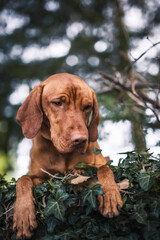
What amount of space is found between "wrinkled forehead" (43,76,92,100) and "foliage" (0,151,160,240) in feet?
3.19

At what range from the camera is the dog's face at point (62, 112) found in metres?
2.30

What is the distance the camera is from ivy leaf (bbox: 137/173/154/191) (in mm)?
1656

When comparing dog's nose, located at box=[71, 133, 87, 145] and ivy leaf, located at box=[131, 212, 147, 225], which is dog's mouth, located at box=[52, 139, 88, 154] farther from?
ivy leaf, located at box=[131, 212, 147, 225]

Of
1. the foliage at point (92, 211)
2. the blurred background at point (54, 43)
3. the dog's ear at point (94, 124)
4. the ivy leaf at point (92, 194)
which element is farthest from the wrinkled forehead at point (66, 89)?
the blurred background at point (54, 43)

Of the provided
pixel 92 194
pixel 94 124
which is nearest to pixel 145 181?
pixel 92 194

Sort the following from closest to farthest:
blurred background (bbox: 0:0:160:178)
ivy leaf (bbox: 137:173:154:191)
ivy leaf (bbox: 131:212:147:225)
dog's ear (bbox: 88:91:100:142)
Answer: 1. ivy leaf (bbox: 131:212:147:225)
2. ivy leaf (bbox: 137:173:154:191)
3. dog's ear (bbox: 88:91:100:142)
4. blurred background (bbox: 0:0:160:178)

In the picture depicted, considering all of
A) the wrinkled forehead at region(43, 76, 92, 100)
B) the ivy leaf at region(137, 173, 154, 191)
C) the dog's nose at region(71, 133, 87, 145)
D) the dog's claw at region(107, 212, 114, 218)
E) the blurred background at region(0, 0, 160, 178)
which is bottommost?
the dog's claw at region(107, 212, 114, 218)

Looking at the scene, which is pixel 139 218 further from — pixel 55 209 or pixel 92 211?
pixel 55 209

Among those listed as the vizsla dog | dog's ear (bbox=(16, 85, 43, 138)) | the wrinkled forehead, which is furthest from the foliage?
the wrinkled forehead

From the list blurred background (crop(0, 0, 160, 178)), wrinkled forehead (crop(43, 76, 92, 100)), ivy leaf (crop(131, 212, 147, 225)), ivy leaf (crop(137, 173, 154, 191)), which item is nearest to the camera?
ivy leaf (crop(131, 212, 147, 225))

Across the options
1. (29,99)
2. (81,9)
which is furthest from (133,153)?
(81,9)

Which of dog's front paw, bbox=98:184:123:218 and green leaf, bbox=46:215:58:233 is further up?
dog's front paw, bbox=98:184:123:218

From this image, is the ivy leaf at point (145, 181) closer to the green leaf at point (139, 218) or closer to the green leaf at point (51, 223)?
the green leaf at point (139, 218)

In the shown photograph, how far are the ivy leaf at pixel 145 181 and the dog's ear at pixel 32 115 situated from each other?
132 cm
